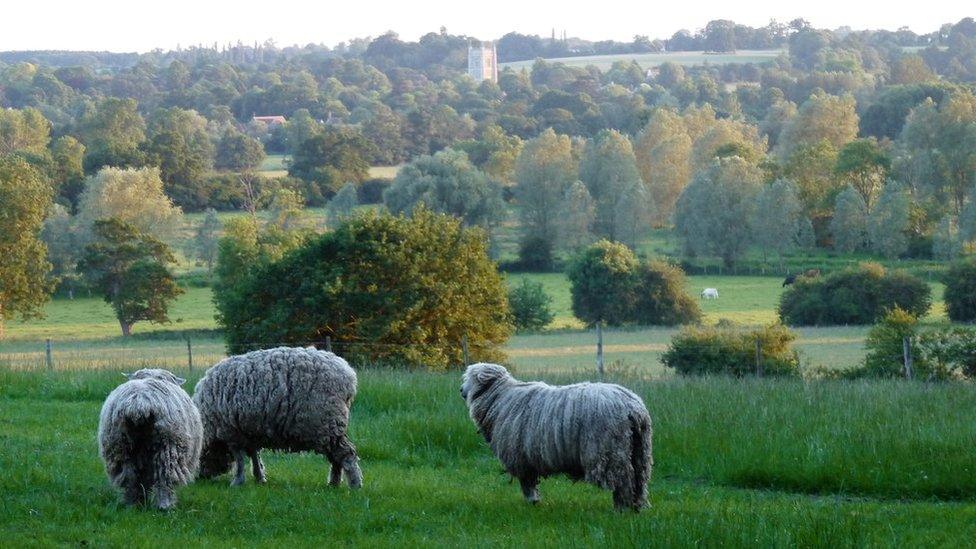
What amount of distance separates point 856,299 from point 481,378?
56.2 metres

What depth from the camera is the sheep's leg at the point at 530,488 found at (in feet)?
44.6

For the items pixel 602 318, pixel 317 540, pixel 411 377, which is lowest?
pixel 602 318

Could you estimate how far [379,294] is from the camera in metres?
45.1

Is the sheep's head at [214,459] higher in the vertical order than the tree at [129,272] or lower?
higher

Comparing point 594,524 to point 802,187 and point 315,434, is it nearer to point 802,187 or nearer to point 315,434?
point 315,434

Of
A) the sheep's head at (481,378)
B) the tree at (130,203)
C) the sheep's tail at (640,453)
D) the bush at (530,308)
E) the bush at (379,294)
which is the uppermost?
the sheep's head at (481,378)

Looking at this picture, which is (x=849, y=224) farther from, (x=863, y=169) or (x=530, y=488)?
(x=530, y=488)

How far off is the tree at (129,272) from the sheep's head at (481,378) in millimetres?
57525

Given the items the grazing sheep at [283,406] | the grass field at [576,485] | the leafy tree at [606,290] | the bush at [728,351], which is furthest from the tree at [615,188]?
the grazing sheep at [283,406]

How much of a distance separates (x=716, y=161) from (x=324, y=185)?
43.4 meters

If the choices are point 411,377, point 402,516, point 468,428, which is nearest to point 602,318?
point 411,377

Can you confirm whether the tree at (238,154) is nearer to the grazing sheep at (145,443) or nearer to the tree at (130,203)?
the tree at (130,203)

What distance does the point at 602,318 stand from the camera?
240ft

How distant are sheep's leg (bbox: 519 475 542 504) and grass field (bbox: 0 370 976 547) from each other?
0.63ft
